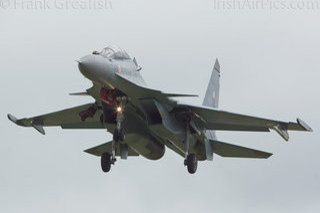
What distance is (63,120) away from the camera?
40.8 metres

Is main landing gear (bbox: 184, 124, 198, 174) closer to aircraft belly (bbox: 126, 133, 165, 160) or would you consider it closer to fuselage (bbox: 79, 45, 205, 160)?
fuselage (bbox: 79, 45, 205, 160)

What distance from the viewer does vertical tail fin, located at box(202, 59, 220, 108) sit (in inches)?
1724

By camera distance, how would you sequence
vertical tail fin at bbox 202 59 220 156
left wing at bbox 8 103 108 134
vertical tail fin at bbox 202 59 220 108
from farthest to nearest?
vertical tail fin at bbox 202 59 220 108 → vertical tail fin at bbox 202 59 220 156 → left wing at bbox 8 103 108 134

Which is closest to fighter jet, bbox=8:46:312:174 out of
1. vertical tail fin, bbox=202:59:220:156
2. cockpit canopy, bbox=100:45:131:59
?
cockpit canopy, bbox=100:45:131:59

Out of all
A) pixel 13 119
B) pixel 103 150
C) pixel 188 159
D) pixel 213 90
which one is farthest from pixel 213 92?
pixel 13 119

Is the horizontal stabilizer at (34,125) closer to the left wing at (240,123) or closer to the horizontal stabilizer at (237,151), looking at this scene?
the left wing at (240,123)

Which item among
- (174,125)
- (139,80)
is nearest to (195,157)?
(174,125)

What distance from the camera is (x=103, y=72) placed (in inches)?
1337

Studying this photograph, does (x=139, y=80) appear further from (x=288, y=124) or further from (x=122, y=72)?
(x=288, y=124)

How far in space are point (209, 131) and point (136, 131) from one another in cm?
445

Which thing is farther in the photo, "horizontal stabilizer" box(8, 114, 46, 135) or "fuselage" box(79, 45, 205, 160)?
"horizontal stabilizer" box(8, 114, 46, 135)

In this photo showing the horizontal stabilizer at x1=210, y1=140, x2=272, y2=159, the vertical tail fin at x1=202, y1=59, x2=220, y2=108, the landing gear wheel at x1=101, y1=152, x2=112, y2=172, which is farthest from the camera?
the vertical tail fin at x1=202, y1=59, x2=220, y2=108

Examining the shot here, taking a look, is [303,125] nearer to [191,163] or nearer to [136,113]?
[191,163]

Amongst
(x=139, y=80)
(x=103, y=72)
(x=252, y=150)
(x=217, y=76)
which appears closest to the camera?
(x=103, y=72)
